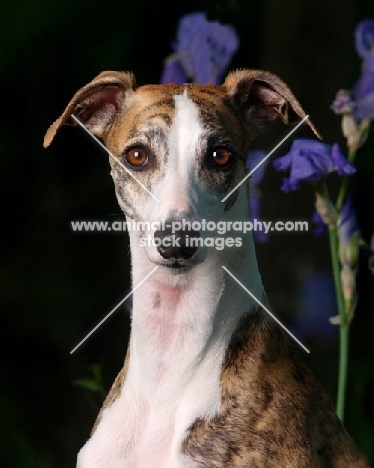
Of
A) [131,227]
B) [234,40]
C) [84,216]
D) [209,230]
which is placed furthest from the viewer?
[84,216]

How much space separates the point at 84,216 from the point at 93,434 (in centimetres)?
67

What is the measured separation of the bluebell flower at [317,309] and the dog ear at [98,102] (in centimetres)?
76

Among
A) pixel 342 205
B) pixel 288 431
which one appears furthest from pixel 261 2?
pixel 288 431

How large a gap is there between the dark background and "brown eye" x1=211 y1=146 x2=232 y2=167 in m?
0.56

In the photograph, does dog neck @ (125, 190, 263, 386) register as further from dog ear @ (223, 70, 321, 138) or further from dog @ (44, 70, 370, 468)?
dog ear @ (223, 70, 321, 138)

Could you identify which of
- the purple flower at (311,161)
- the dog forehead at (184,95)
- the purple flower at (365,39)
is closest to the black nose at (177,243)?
the dog forehead at (184,95)

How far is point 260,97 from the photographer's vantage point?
1467 mm

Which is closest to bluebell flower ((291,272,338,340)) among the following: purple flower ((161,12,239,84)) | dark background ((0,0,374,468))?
dark background ((0,0,374,468))

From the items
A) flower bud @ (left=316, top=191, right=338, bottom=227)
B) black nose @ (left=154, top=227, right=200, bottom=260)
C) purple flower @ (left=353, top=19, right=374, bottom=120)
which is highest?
purple flower @ (left=353, top=19, right=374, bottom=120)

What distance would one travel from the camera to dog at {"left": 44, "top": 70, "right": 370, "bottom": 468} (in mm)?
1252

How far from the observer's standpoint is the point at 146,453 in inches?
50.6

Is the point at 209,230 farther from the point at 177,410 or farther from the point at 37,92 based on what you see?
the point at 37,92

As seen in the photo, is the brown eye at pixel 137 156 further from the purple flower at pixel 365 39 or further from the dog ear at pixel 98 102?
the purple flower at pixel 365 39

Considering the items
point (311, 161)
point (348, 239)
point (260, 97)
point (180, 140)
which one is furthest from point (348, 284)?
point (180, 140)
